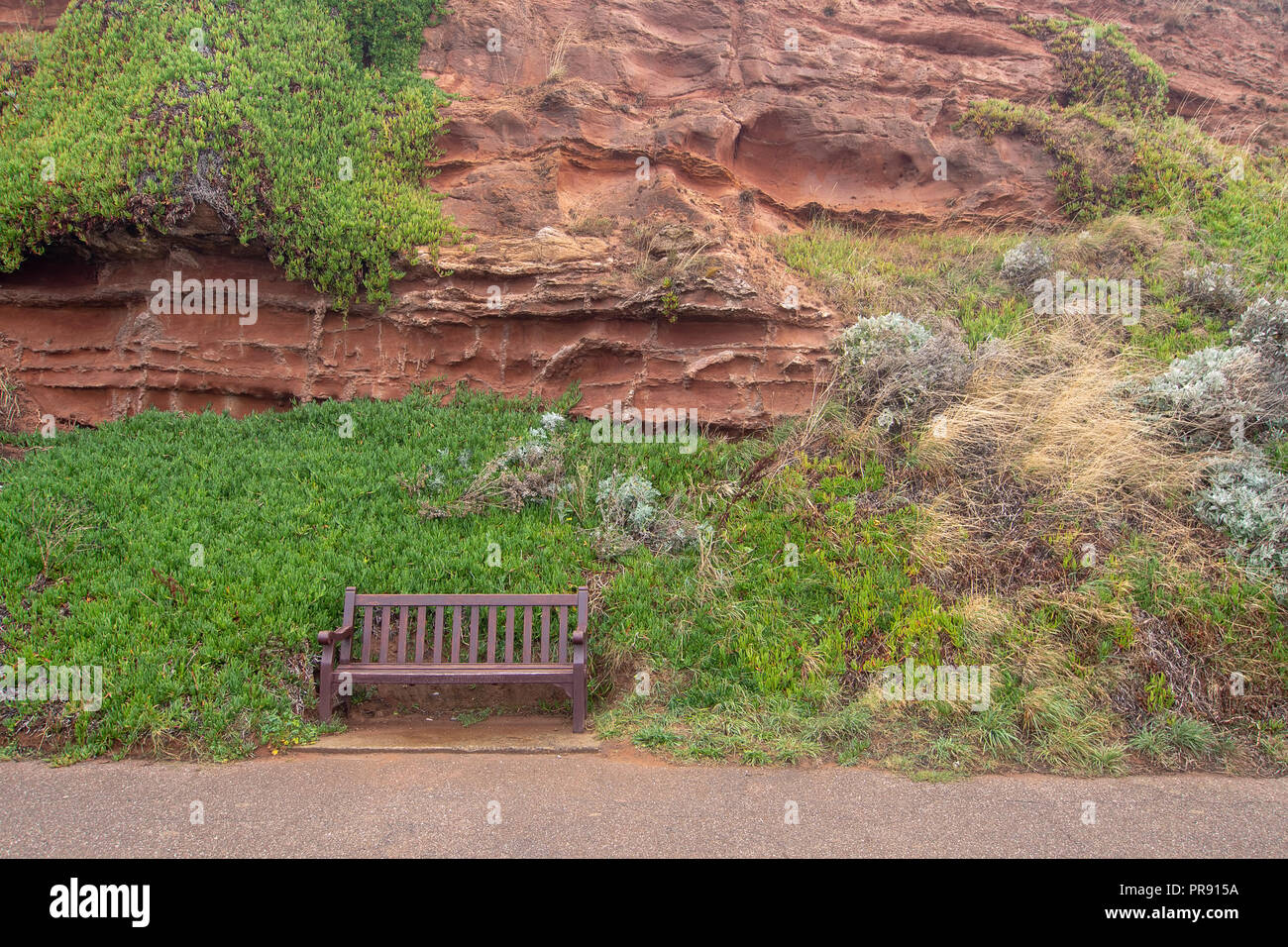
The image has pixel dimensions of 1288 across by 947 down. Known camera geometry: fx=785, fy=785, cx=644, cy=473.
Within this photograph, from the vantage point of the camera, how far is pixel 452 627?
6094 millimetres

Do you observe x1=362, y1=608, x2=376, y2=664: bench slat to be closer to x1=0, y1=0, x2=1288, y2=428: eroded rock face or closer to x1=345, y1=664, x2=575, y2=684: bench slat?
x1=345, y1=664, x2=575, y2=684: bench slat

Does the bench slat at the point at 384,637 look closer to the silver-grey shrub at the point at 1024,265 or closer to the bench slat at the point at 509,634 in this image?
the bench slat at the point at 509,634

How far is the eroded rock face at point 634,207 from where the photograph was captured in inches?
368

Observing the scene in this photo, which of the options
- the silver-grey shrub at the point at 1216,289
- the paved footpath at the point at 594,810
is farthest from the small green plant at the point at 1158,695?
the silver-grey shrub at the point at 1216,289

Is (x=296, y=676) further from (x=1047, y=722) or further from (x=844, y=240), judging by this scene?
(x=844, y=240)

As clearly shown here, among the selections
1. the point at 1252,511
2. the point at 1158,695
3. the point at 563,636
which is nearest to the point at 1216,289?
the point at 1252,511

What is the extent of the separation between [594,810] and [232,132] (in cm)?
899

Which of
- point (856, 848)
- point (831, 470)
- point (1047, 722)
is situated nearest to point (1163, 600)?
point (1047, 722)

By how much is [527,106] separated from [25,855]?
9935 millimetres

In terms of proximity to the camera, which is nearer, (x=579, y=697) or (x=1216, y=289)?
(x=579, y=697)

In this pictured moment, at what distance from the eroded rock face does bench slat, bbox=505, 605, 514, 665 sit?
12.6ft

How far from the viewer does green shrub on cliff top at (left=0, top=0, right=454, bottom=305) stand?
9.02m

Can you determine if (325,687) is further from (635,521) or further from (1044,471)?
(1044,471)

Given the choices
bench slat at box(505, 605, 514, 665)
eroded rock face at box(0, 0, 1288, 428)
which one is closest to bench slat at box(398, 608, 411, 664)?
bench slat at box(505, 605, 514, 665)
